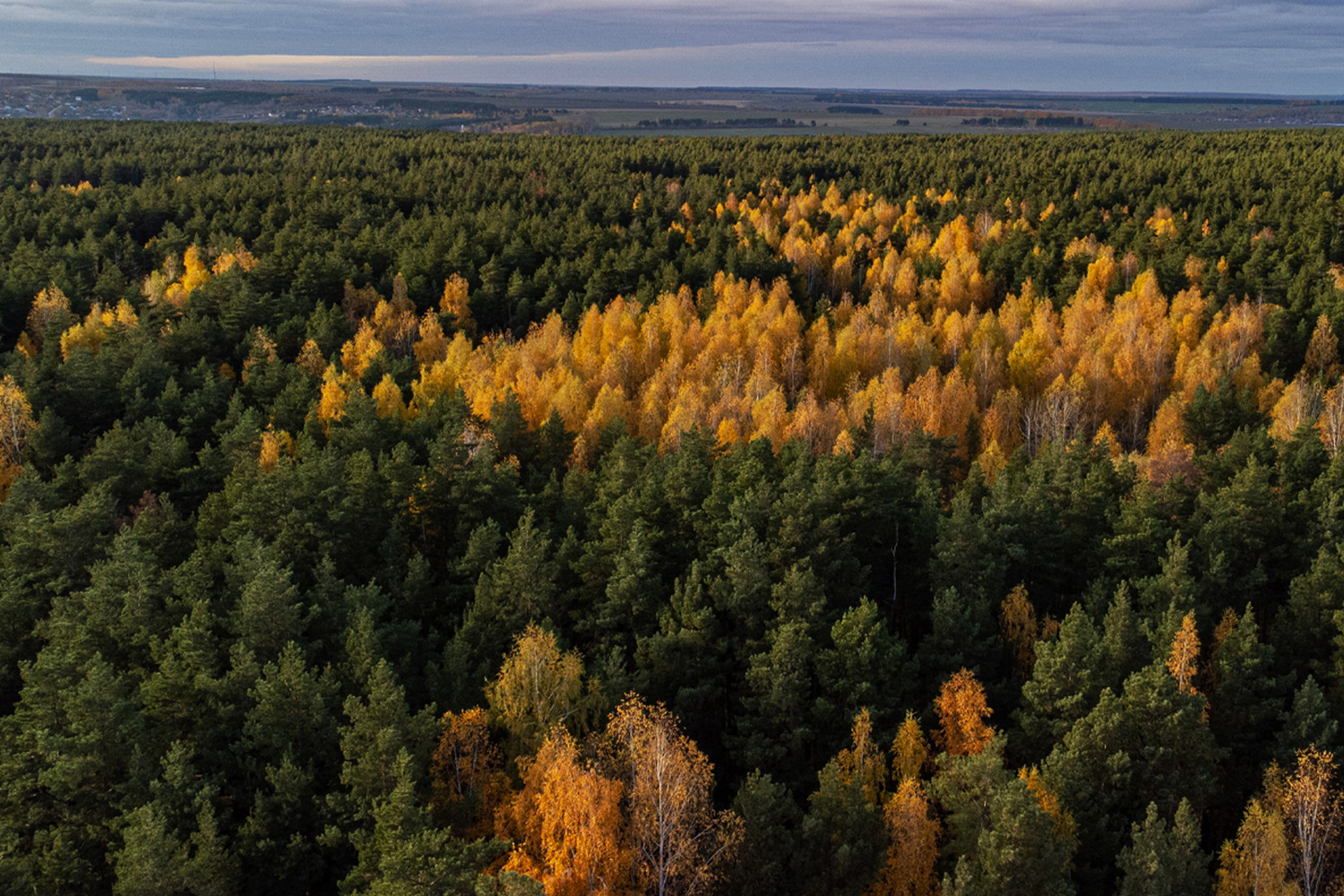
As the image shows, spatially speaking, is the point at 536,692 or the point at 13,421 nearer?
the point at 536,692

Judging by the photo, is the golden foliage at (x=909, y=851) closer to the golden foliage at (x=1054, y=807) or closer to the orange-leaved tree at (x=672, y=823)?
the golden foliage at (x=1054, y=807)

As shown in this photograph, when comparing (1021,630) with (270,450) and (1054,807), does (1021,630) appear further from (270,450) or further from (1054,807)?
(270,450)

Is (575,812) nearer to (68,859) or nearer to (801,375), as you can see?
(68,859)

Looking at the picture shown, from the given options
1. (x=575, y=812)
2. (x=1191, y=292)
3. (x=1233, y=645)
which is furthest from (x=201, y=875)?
(x=1191, y=292)

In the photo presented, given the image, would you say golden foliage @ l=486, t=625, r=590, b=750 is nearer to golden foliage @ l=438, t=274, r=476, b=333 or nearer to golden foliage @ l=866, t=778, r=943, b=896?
golden foliage @ l=866, t=778, r=943, b=896

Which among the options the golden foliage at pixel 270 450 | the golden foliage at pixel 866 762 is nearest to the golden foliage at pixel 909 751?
the golden foliage at pixel 866 762

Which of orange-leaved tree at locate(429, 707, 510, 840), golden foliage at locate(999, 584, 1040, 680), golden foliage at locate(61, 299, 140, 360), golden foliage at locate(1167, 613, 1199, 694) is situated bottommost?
orange-leaved tree at locate(429, 707, 510, 840)

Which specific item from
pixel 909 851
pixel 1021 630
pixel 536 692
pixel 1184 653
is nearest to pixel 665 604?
pixel 536 692

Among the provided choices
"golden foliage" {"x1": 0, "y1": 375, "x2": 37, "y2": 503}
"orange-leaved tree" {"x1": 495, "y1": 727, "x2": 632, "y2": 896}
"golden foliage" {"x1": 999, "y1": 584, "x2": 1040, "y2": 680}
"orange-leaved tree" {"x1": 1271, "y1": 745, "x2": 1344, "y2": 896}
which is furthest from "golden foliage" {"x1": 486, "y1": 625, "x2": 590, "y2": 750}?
"golden foliage" {"x1": 0, "y1": 375, "x2": 37, "y2": 503}
